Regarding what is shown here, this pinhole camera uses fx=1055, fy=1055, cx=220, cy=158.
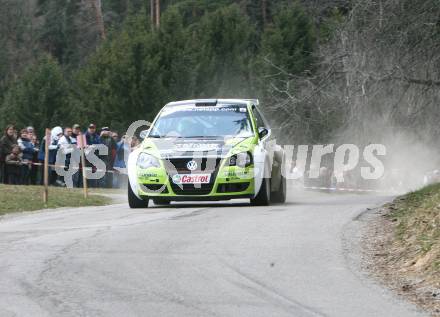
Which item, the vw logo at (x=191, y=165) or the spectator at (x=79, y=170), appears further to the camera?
the spectator at (x=79, y=170)

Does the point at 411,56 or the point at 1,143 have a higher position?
the point at 411,56

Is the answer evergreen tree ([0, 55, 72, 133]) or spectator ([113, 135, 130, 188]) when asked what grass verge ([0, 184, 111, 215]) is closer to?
spectator ([113, 135, 130, 188])

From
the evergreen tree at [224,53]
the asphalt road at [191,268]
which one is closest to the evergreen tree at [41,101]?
the evergreen tree at [224,53]

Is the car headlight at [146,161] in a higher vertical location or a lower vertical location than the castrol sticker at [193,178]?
higher

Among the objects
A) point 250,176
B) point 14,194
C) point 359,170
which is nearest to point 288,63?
point 359,170

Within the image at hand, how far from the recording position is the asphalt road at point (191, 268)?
768 cm

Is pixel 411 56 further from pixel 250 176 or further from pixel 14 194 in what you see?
pixel 14 194

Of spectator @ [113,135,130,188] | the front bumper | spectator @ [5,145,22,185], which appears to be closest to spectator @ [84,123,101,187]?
spectator @ [113,135,130,188]

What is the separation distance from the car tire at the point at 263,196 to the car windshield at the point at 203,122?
3.11 feet

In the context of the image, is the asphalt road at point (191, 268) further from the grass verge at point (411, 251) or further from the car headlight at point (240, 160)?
the car headlight at point (240, 160)

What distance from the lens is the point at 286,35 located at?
53312mm

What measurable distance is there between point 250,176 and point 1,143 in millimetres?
10274

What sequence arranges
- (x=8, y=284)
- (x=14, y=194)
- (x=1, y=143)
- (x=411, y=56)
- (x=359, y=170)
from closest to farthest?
(x=8, y=284) < (x=411, y=56) < (x=14, y=194) < (x=1, y=143) < (x=359, y=170)

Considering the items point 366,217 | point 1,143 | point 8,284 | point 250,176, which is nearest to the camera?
point 8,284
